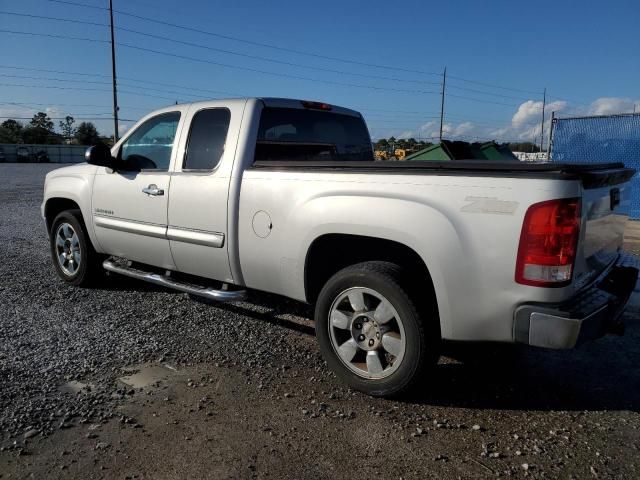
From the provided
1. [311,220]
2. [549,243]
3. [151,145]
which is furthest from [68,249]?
[549,243]

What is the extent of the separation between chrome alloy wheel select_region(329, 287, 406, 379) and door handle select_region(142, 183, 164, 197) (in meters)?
2.01

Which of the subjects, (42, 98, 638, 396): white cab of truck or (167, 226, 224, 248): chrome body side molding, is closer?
(42, 98, 638, 396): white cab of truck

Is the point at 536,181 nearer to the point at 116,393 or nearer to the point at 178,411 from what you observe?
the point at 178,411

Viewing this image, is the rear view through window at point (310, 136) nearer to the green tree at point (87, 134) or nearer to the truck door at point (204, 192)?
the truck door at point (204, 192)

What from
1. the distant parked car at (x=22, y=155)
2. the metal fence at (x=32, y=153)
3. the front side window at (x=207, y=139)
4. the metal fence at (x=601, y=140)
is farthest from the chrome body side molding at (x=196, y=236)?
the distant parked car at (x=22, y=155)

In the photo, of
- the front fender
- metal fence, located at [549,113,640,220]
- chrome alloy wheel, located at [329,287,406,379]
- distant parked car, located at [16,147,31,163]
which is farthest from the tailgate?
distant parked car, located at [16,147,31,163]

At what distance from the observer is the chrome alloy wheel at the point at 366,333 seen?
3.38 metres

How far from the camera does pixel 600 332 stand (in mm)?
3113

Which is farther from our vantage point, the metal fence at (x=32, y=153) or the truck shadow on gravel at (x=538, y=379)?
the metal fence at (x=32, y=153)

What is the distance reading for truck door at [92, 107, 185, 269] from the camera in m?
4.77

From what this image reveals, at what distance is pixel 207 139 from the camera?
4.54 metres

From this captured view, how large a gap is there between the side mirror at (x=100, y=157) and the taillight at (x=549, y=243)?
3913 mm

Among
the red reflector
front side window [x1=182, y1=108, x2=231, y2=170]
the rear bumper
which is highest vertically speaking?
the red reflector

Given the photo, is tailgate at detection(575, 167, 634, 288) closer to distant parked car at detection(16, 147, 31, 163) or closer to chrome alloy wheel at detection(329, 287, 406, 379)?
chrome alloy wheel at detection(329, 287, 406, 379)
